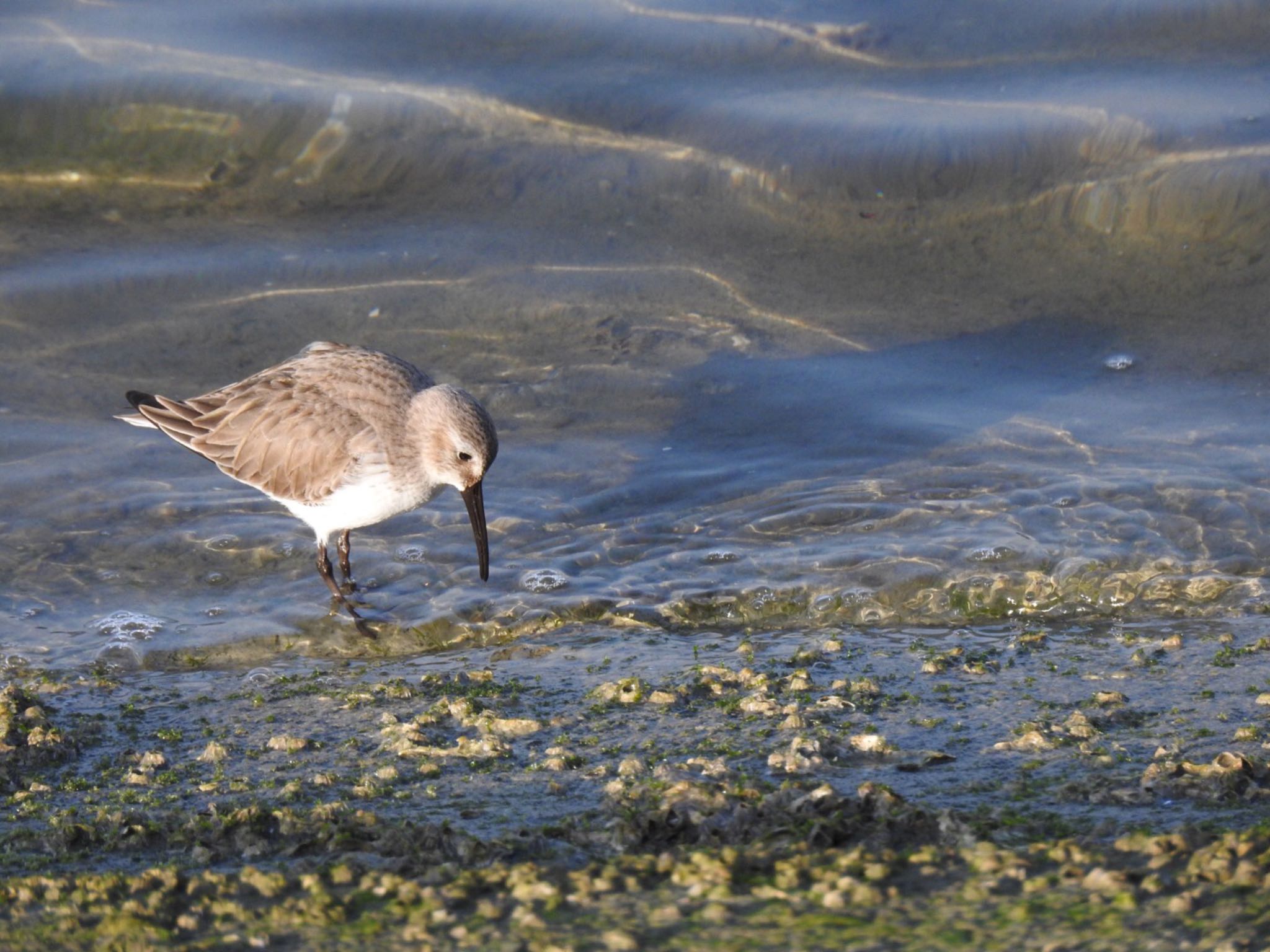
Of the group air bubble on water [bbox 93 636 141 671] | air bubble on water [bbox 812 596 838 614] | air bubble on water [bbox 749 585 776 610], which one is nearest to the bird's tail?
air bubble on water [bbox 93 636 141 671]

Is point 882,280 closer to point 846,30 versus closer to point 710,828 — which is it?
point 846,30

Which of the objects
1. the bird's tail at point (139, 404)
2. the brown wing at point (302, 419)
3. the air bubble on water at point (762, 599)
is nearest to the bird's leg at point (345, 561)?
the brown wing at point (302, 419)

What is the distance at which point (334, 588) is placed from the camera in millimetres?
6078

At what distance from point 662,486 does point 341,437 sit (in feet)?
5.17

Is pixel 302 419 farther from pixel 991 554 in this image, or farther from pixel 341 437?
pixel 991 554

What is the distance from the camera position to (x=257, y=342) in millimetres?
8211

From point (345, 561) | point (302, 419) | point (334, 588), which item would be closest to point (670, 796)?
point (334, 588)

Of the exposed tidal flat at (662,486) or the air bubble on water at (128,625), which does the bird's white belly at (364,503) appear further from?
the air bubble on water at (128,625)

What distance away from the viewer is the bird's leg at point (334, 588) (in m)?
5.83

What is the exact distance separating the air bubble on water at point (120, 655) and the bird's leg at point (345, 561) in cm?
92

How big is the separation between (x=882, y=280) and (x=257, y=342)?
12.1 ft

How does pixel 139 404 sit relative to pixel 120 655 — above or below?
above

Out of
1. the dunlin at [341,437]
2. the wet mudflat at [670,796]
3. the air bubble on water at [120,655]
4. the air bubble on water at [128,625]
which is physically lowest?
the air bubble on water at [120,655]

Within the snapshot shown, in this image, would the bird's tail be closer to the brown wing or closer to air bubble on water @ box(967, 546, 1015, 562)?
the brown wing
